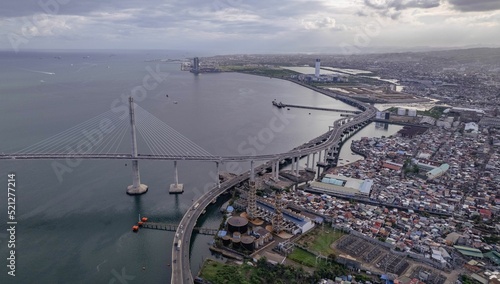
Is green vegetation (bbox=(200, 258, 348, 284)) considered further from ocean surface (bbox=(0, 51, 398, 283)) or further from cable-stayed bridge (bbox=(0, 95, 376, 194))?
cable-stayed bridge (bbox=(0, 95, 376, 194))

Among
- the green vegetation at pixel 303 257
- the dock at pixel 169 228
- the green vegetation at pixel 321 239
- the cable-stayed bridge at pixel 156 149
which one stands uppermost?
the cable-stayed bridge at pixel 156 149

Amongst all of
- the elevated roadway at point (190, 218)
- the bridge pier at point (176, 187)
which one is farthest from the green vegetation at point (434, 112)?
the bridge pier at point (176, 187)

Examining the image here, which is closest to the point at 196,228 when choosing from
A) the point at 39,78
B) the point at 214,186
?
the point at 214,186

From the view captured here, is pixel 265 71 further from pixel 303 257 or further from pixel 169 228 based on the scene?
pixel 303 257

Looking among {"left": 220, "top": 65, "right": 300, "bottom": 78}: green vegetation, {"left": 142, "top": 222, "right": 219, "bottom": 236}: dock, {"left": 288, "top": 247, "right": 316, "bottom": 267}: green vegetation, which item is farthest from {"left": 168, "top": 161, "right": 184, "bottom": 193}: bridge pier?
{"left": 220, "top": 65, "right": 300, "bottom": 78}: green vegetation

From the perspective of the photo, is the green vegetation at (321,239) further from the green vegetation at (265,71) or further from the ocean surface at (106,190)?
the green vegetation at (265,71)

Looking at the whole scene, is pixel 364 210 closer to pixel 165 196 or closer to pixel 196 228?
pixel 196 228

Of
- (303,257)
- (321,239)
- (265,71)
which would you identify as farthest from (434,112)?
(265,71)
